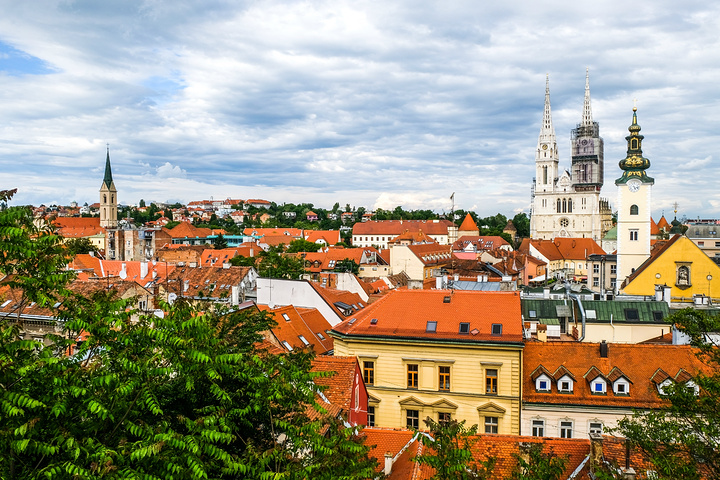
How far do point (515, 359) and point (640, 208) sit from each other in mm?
43519

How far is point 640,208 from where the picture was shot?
61938 mm

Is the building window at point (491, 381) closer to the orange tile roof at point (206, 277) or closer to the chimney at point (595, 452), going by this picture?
the chimney at point (595, 452)

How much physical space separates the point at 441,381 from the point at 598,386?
6.98m

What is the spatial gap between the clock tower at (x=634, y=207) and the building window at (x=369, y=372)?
42.9 meters

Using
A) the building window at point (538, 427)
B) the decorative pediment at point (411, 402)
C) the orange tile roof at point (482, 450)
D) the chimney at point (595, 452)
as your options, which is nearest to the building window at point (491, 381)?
the building window at point (538, 427)

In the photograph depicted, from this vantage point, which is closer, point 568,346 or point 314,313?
point 568,346

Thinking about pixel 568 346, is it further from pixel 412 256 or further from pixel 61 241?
pixel 412 256

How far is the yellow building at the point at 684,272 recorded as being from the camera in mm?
47156

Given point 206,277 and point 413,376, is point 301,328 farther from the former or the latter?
point 206,277

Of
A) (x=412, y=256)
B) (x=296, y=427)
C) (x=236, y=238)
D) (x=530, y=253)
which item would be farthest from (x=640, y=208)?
(x=236, y=238)

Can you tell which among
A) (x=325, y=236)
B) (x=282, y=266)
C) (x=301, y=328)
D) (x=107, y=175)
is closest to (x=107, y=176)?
(x=107, y=175)

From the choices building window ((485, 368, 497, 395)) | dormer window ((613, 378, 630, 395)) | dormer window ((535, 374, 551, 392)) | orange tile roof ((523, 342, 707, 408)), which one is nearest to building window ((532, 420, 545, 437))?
orange tile roof ((523, 342, 707, 408))

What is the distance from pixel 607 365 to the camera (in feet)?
84.5

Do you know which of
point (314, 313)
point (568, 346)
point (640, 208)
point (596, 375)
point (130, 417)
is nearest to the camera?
point (130, 417)
